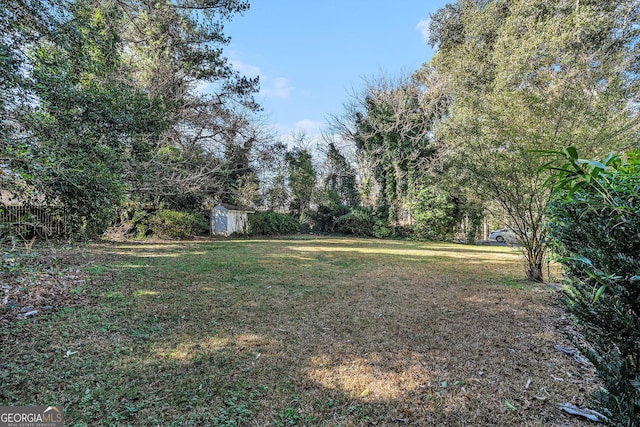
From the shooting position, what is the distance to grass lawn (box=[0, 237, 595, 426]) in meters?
2.02

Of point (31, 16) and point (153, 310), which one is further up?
point (31, 16)

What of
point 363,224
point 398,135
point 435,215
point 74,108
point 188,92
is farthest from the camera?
point 363,224

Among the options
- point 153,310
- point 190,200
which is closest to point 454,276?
point 153,310

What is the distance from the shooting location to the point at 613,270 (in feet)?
3.86

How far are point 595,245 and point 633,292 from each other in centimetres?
22

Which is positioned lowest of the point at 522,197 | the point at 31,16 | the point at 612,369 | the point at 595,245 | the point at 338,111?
the point at 612,369

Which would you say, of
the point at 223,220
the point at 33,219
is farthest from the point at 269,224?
the point at 33,219

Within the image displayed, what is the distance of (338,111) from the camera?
20.0 m

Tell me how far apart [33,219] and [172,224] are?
938 centimetres

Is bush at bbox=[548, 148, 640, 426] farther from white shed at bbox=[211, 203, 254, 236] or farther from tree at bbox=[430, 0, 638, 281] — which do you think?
white shed at bbox=[211, 203, 254, 236]

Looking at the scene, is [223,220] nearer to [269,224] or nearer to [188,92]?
[269,224]

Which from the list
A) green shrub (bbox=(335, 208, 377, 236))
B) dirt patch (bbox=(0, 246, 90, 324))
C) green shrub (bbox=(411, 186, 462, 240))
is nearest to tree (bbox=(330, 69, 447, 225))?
green shrub (bbox=(335, 208, 377, 236))

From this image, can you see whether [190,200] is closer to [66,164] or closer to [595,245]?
[66,164]

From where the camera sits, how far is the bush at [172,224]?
1145 cm
